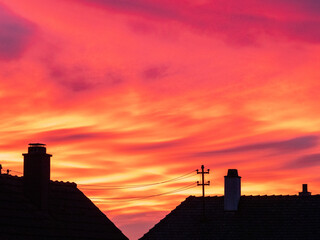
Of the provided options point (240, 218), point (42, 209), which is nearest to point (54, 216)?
point (42, 209)

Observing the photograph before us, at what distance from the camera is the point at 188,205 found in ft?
165

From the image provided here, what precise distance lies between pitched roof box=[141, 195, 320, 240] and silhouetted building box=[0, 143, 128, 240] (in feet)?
24.1

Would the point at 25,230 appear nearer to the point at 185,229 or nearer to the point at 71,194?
the point at 71,194

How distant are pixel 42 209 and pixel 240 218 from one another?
14.2 meters

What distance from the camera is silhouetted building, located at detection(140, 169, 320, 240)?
46531 mm

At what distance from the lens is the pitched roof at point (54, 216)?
3597cm

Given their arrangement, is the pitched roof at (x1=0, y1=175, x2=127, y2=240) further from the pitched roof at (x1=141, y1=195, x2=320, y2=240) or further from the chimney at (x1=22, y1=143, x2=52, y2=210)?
the pitched roof at (x1=141, y1=195, x2=320, y2=240)

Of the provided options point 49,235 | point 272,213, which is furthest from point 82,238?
point 272,213

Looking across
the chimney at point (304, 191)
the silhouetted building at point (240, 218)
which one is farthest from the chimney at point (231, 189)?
the chimney at point (304, 191)

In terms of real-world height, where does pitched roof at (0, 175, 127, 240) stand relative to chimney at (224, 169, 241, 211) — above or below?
below

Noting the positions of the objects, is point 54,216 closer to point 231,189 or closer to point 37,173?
point 37,173

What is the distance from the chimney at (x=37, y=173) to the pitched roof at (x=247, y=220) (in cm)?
1216

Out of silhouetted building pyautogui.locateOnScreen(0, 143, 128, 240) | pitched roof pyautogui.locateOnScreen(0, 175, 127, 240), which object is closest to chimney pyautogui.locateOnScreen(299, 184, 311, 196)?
pitched roof pyautogui.locateOnScreen(0, 175, 127, 240)

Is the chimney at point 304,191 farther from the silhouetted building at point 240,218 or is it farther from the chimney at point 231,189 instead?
the chimney at point 231,189
